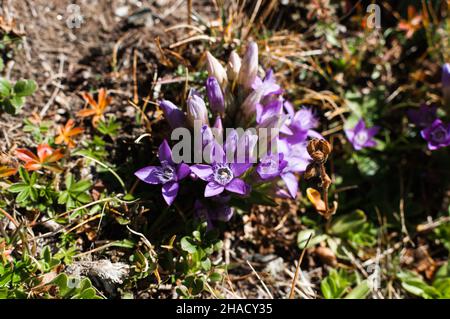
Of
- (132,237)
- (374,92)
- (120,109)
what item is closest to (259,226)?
(132,237)

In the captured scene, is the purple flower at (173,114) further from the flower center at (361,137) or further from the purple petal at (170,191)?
the flower center at (361,137)

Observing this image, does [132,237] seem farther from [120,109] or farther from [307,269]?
[307,269]

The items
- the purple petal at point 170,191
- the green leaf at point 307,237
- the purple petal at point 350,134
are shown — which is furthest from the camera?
the purple petal at point 350,134

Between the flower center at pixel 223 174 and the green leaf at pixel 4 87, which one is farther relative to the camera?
the green leaf at pixel 4 87

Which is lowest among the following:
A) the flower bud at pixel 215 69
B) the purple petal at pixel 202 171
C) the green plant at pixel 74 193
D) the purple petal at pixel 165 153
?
the green plant at pixel 74 193

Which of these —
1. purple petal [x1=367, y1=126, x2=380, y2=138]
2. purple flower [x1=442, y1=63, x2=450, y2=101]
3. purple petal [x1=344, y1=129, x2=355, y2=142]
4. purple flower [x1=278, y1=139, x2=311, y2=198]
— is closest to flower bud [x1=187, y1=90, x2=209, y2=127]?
purple flower [x1=278, y1=139, x2=311, y2=198]

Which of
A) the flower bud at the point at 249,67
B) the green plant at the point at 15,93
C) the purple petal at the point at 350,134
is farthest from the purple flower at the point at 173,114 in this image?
the purple petal at the point at 350,134

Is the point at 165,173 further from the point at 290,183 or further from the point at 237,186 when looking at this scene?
the point at 290,183
